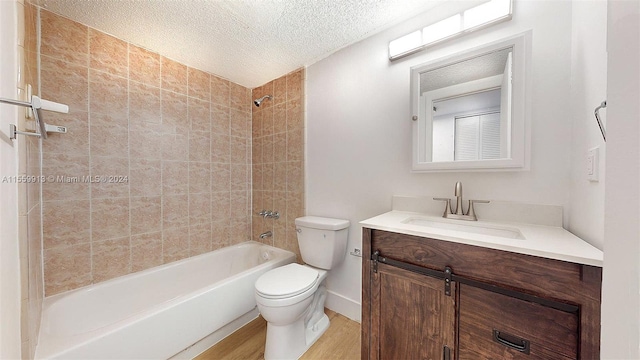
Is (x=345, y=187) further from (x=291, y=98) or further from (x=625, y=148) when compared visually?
(x=625, y=148)

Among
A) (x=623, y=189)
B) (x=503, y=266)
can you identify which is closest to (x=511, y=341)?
(x=503, y=266)

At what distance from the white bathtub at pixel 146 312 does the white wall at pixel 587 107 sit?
5.93 ft

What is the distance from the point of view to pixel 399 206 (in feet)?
4.81

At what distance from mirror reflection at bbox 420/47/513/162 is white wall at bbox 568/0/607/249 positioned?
0.23 m

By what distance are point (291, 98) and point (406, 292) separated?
70.9 inches

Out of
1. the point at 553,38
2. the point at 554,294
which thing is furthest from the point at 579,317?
the point at 553,38

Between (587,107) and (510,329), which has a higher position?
(587,107)

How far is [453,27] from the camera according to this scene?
128cm

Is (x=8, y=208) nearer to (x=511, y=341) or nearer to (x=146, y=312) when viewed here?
(x=146, y=312)

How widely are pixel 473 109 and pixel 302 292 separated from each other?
4.81 ft

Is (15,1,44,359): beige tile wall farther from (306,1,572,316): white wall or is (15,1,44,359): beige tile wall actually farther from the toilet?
(306,1,572,316): white wall

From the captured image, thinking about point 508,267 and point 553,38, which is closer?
point 508,267

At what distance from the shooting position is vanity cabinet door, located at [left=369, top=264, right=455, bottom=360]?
36.3 inches

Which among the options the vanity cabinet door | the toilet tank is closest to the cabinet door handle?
the vanity cabinet door
